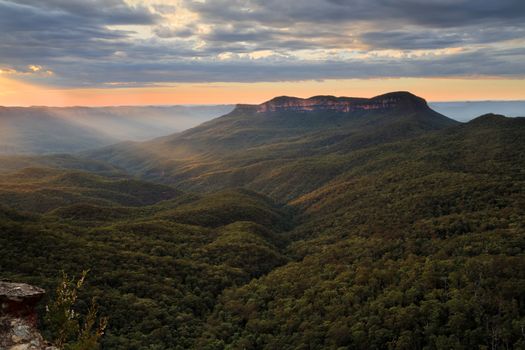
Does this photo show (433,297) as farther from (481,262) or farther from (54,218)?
(54,218)

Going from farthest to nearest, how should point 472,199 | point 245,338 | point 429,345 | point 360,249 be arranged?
1. point 472,199
2. point 360,249
3. point 245,338
4. point 429,345

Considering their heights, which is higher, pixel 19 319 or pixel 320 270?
pixel 19 319

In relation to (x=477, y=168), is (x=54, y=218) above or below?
below

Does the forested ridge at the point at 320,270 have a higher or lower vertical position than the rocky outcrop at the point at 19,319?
lower

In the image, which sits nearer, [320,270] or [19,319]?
[19,319]

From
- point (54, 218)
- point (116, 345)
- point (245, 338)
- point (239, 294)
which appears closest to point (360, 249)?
point (239, 294)

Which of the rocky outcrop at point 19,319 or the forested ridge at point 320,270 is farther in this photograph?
the forested ridge at point 320,270

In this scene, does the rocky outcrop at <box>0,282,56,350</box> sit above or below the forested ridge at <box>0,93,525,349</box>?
above

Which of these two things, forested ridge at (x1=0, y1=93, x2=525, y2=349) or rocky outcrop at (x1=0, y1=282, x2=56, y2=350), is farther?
forested ridge at (x1=0, y1=93, x2=525, y2=349)
